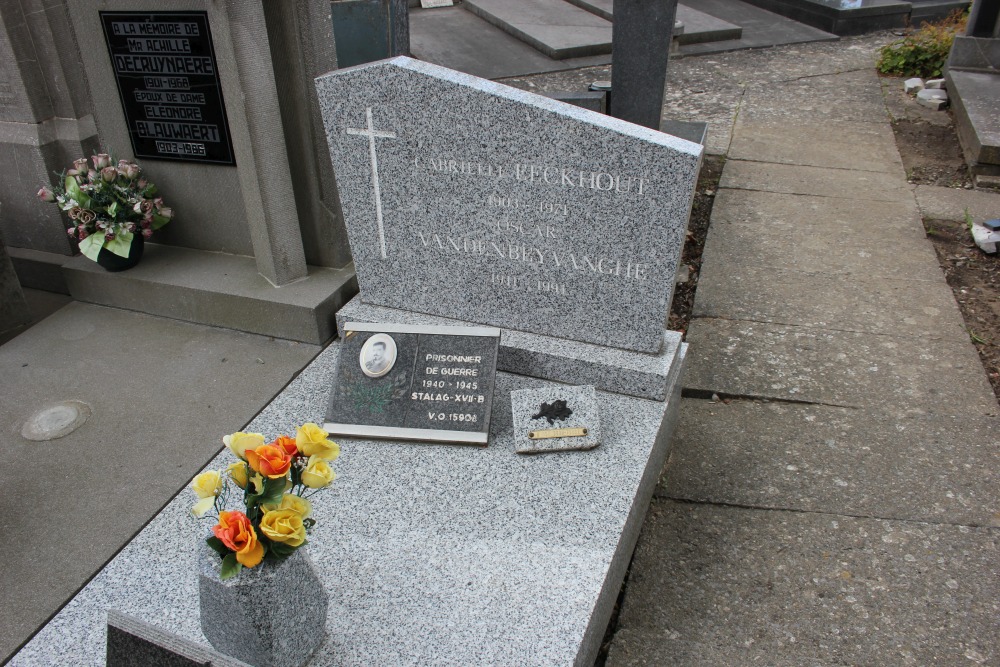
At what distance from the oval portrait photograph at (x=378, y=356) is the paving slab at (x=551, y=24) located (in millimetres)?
6840

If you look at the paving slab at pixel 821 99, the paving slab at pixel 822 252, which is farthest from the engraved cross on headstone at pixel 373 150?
the paving slab at pixel 821 99

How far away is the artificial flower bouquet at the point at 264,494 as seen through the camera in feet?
5.67

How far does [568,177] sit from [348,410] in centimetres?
126

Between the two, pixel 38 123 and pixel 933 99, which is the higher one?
pixel 38 123

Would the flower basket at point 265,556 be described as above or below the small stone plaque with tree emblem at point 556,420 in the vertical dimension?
above

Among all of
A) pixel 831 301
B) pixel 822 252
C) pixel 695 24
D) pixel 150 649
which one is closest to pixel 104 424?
pixel 150 649

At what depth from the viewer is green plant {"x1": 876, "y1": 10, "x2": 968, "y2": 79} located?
8469mm

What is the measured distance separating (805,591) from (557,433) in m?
1.05

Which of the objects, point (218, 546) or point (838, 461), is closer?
point (218, 546)

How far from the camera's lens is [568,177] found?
9.64 ft

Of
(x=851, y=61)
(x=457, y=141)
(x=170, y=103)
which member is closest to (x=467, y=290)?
(x=457, y=141)

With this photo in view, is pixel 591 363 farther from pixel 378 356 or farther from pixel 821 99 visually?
pixel 821 99

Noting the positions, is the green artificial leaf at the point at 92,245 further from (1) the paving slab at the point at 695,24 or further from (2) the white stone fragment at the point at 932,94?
(2) the white stone fragment at the point at 932,94

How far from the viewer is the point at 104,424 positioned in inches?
129
